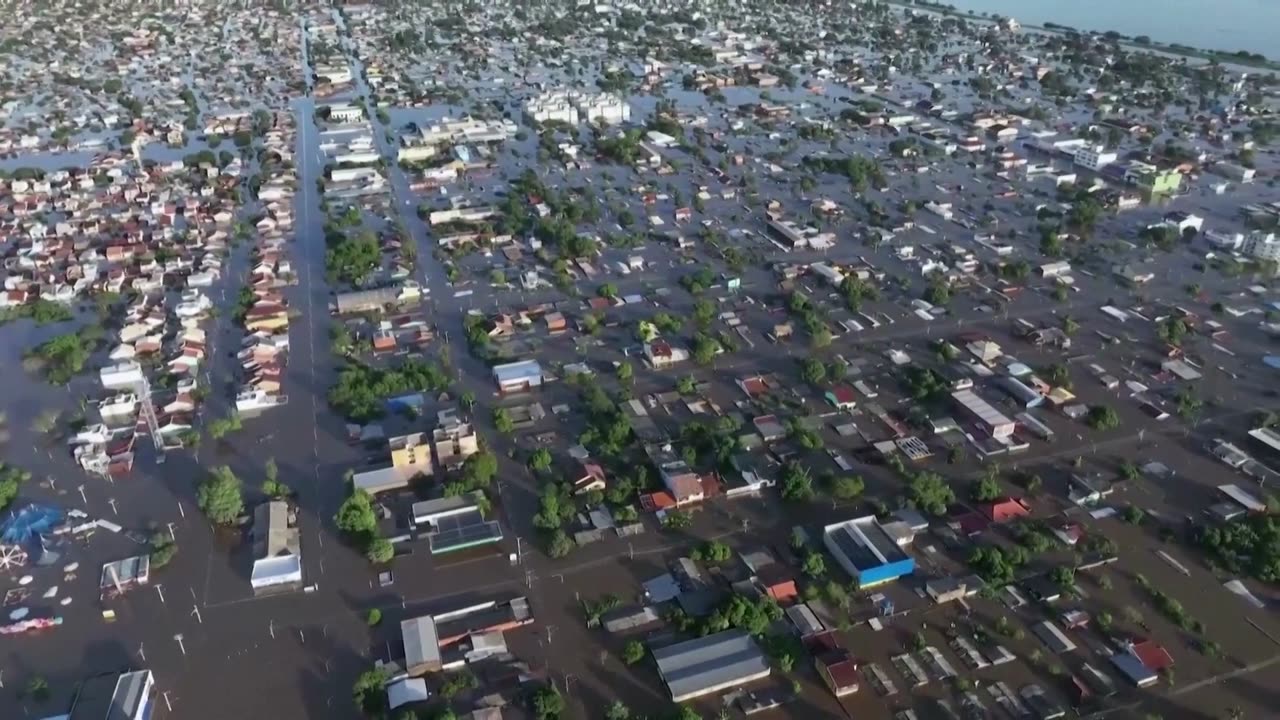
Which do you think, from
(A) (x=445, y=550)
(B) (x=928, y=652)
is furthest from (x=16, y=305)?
(B) (x=928, y=652)

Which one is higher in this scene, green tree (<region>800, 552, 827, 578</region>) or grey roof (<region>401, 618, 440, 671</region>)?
green tree (<region>800, 552, 827, 578</region>)

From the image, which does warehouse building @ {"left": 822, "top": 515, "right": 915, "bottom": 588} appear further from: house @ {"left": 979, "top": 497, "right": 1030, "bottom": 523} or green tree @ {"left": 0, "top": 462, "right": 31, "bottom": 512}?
green tree @ {"left": 0, "top": 462, "right": 31, "bottom": 512}

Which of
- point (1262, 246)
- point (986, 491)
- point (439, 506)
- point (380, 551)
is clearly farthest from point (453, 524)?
point (1262, 246)

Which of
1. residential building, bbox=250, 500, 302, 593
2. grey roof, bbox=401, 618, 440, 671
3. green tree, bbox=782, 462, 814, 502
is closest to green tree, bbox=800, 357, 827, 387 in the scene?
green tree, bbox=782, 462, 814, 502

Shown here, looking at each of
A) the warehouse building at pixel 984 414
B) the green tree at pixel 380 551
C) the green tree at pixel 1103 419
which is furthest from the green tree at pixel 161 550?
the green tree at pixel 1103 419

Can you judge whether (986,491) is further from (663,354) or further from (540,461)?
(540,461)

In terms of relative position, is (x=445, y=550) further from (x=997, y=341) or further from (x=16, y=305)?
(x=16, y=305)
